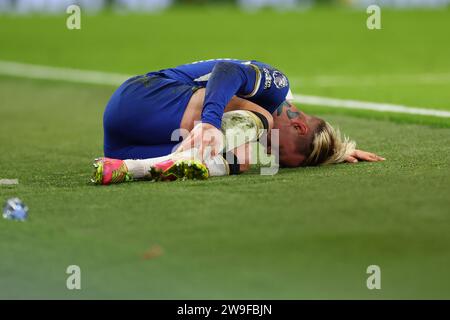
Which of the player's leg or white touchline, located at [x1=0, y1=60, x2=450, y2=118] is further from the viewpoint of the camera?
white touchline, located at [x1=0, y1=60, x2=450, y2=118]

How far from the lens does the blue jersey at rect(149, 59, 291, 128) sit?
212 inches

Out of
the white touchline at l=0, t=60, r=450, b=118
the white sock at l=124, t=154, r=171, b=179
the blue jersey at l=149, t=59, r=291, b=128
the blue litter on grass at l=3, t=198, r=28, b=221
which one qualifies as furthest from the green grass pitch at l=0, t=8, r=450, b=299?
the blue jersey at l=149, t=59, r=291, b=128

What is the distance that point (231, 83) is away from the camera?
5.45 meters

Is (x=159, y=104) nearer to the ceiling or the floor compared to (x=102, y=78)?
nearer to the floor

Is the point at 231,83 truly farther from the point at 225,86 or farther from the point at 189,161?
the point at 189,161

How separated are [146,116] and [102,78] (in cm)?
790

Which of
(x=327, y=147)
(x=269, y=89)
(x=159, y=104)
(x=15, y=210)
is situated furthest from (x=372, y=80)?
(x=15, y=210)

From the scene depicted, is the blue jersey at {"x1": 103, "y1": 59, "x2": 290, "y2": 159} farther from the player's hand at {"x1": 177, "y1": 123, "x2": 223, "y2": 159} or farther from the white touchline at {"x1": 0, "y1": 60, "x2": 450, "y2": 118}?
the white touchline at {"x1": 0, "y1": 60, "x2": 450, "y2": 118}

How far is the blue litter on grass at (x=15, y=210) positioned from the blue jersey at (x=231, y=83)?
113cm

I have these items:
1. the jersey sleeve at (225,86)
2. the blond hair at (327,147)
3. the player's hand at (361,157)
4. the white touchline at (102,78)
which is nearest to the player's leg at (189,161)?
the jersey sleeve at (225,86)

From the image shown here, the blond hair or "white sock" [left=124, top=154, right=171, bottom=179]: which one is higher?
the blond hair

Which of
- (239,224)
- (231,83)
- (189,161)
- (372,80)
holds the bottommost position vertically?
(239,224)

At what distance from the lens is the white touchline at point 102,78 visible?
8798 millimetres
